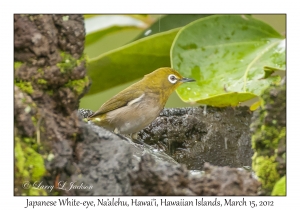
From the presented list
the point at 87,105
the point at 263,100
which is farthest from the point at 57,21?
the point at 87,105

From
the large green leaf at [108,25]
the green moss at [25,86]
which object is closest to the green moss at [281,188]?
the green moss at [25,86]

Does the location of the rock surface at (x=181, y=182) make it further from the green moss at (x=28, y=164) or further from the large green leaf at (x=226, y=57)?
the large green leaf at (x=226, y=57)

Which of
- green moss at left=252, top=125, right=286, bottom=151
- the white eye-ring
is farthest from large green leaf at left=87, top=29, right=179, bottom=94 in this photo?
green moss at left=252, top=125, right=286, bottom=151

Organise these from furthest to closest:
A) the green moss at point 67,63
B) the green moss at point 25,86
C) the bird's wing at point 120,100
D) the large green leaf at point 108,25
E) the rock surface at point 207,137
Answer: the large green leaf at point 108,25, the bird's wing at point 120,100, the rock surface at point 207,137, the green moss at point 67,63, the green moss at point 25,86

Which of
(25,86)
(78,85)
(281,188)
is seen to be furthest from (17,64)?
(281,188)

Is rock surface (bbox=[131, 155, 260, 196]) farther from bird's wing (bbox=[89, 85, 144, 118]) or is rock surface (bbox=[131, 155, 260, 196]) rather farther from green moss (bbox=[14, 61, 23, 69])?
bird's wing (bbox=[89, 85, 144, 118])

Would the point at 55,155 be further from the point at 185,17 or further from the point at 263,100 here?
the point at 185,17
